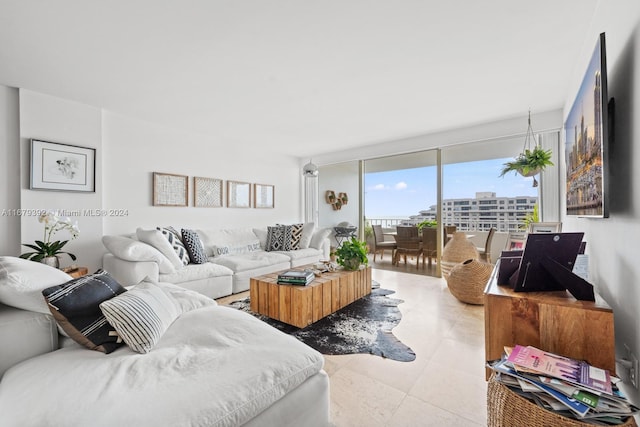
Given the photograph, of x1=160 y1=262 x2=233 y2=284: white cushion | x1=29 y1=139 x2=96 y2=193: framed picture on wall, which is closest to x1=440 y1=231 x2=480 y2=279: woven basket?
x1=160 y1=262 x2=233 y2=284: white cushion

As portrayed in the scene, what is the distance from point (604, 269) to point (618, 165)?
621 mm

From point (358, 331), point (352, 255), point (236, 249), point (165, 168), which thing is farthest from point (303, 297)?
point (165, 168)

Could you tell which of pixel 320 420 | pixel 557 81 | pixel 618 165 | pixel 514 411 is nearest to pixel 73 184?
A: pixel 320 420

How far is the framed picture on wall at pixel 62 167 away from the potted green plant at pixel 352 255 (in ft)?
10.2

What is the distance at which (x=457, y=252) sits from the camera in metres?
3.75

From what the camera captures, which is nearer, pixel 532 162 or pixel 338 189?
pixel 532 162

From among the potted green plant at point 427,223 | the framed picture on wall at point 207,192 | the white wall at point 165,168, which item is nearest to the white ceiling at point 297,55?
the white wall at point 165,168

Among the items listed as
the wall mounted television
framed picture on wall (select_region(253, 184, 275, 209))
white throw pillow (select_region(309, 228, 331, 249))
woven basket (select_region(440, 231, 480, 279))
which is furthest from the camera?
framed picture on wall (select_region(253, 184, 275, 209))

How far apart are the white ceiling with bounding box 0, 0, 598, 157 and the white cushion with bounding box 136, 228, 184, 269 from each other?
1.54 metres

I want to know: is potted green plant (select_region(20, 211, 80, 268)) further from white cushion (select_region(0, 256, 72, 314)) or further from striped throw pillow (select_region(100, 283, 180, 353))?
striped throw pillow (select_region(100, 283, 180, 353))

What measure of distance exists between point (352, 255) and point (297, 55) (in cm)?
201

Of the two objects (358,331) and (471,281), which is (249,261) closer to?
(358,331)

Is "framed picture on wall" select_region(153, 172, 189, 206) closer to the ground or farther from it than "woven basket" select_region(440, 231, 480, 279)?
farther from it

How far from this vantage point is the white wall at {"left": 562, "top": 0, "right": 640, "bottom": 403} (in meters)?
1.15
